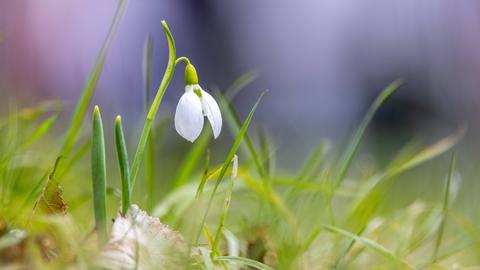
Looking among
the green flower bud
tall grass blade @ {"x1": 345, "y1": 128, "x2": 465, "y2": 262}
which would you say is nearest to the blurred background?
tall grass blade @ {"x1": 345, "y1": 128, "x2": 465, "y2": 262}

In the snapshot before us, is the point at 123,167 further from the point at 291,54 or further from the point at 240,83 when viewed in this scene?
the point at 291,54

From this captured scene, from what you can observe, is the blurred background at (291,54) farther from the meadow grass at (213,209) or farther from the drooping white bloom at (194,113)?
the drooping white bloom at (194,113)

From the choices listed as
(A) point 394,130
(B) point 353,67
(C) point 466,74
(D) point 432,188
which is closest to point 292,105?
(B) point 353,67

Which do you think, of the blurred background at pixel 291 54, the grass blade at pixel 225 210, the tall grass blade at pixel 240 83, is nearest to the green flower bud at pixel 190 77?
the grass blade at pixel 225 210

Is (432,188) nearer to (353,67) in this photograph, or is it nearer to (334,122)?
(334,122)

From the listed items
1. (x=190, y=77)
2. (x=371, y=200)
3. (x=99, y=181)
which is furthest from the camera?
(x=371, y=200)

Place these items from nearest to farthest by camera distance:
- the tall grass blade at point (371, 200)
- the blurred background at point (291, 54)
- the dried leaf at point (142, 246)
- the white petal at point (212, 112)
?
the dried leaf at point (142, 246)
the white petal at point (212, 112)
the tall grass blade at point (371, 200)
the blurred background at point (291, 54)

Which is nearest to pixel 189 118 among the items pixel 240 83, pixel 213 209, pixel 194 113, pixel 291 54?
pixel 194 113

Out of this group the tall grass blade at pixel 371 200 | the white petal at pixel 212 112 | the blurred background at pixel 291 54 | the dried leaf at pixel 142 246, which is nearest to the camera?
the dried leaf at pixel 142 246
